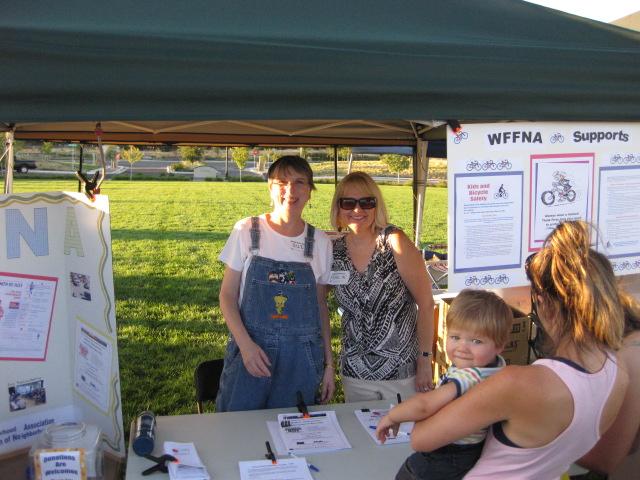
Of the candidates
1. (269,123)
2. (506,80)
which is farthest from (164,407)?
(506,80)

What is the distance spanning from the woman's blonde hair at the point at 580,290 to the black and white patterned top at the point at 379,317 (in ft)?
3.19

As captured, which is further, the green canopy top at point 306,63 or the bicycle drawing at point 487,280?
the bicycle drawing at point 487,280

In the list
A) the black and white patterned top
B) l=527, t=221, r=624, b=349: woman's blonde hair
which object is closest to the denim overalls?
the black and white patterned top

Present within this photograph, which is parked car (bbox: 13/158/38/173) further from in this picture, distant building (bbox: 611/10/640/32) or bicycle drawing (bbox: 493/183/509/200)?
bicycle drawing (bbox: 493/183/509/200)

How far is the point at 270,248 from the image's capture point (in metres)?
2.27

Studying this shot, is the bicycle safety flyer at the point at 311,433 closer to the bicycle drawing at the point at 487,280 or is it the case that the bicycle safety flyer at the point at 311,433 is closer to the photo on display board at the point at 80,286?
the bicycle drawing at the point at 487,280

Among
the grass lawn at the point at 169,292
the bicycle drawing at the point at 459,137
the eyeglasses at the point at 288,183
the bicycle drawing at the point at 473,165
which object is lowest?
the grass lawn at the point at 169,292

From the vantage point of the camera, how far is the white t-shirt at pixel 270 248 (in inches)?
89.0

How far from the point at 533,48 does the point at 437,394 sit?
110 centimetres

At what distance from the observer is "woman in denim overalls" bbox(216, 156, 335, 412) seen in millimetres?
2242

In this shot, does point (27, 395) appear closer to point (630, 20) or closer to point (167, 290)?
point (167, 290)

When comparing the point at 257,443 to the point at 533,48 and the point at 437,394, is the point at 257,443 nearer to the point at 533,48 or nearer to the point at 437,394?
the point at 437,394

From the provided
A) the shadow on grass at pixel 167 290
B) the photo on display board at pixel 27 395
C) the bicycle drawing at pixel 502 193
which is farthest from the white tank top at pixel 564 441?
the shadow on grass at pixel 167 290

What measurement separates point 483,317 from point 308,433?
0.85 meters
